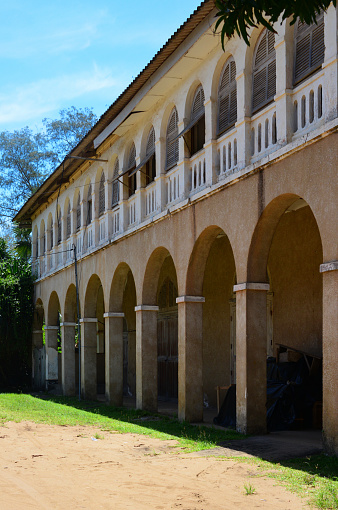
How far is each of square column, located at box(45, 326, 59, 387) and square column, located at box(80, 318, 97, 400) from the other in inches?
219

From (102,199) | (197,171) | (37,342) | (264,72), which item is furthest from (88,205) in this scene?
(264,72)

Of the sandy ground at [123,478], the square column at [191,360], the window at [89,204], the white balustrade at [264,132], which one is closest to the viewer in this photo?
the sandy ground at [123,478]

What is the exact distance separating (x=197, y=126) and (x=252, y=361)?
5.61 m

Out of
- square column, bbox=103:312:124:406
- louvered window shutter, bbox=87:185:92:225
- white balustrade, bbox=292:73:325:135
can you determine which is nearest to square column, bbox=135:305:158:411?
square column, bbox=103:312:124:406

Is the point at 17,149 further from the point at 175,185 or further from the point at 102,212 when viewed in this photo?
the point at 175,185

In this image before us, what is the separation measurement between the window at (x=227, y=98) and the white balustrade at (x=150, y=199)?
359 cm

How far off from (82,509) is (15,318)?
867 inches

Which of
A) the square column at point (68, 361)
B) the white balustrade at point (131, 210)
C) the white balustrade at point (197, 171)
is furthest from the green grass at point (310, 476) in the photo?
the square column at point (68, 361)

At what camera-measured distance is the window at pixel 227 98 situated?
12.8 meters

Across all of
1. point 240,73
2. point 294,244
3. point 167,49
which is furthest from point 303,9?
point 294,244

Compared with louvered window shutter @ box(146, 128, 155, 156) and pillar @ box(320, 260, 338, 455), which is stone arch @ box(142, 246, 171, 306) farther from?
pillar @ box(320, 260, 338, 455)

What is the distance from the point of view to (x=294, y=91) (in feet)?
35.0

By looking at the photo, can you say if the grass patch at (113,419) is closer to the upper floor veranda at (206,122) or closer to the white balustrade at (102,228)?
the upper floor veranda at (206,122)

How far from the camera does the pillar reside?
29.8 feet
